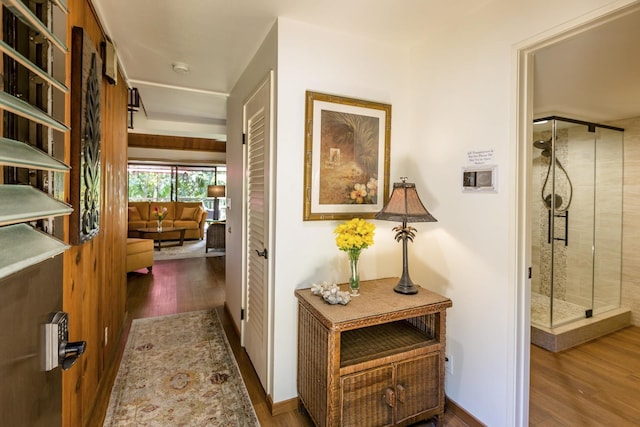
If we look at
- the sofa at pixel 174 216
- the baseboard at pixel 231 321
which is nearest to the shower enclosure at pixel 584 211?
the baseboard at pixel 231 321

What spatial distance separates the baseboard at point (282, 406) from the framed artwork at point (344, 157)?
3.78 feet

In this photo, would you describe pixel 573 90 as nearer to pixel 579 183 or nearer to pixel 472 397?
pixel 579 183

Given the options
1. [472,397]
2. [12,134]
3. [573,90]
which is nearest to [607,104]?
[573,90]

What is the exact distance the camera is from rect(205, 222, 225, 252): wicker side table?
665 centimetres

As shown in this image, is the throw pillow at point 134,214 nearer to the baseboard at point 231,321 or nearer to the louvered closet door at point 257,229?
the baseboard at point 231,321

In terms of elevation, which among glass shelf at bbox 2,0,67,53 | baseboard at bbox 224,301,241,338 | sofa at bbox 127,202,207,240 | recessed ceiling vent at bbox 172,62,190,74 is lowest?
baseboard at bbox 224,301,241,338

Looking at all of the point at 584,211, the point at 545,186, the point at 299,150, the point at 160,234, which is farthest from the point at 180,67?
the point at 160,234

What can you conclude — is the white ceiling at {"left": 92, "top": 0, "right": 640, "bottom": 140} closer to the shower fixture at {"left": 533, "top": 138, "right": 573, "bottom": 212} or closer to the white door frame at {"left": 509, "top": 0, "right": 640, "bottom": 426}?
the white door frame at {"left": 509, "top": 0, "right": 640, "bottom": 426}

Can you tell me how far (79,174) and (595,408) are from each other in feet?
10.7

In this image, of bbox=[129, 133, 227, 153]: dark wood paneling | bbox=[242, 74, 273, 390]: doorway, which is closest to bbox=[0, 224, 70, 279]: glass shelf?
bbox=[242, 74, 273, 390]: doorway

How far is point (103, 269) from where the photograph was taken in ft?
7.03

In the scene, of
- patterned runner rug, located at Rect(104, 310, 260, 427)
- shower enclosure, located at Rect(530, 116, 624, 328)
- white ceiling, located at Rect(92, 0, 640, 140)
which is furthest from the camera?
shower enclosure, located at Rect(530, 116, 624, 328)

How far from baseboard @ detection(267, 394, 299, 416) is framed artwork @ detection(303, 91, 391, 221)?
3.78ft

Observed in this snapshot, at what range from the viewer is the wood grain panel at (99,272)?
1.42 meters
